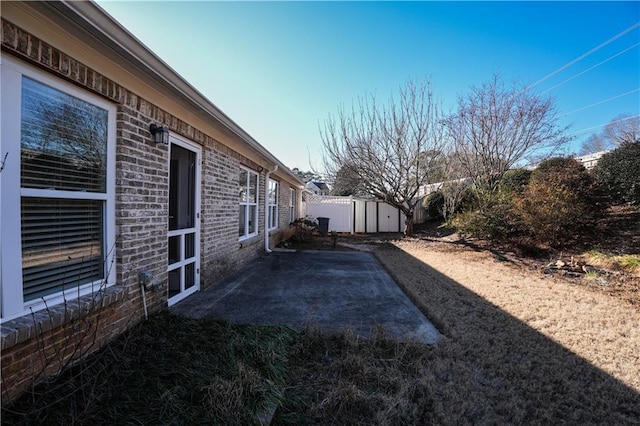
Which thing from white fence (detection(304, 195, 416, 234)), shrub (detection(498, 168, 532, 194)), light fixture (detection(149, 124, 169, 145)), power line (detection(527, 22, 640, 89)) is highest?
power line (detection(527, 22, 640, 89))

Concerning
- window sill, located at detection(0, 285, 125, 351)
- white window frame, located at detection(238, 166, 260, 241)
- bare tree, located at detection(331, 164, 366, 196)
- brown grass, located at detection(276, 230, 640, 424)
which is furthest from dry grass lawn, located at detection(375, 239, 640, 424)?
bare tree, located at detection(331, 164, 366, 196)

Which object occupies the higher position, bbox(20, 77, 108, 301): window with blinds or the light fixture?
the light fixture

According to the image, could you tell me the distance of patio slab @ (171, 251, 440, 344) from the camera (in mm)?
3680

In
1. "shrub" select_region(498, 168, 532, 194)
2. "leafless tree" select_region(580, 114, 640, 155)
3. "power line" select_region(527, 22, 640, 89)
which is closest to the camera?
"power line" select_region(527, 22, 640, 89)

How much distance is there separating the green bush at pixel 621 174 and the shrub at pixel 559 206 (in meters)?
0.52

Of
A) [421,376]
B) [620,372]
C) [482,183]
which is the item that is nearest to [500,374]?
[421,376]

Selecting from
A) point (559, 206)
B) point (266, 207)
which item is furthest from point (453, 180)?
point (266, 207)

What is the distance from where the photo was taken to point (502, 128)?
36.6ft

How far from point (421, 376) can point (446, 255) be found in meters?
7.09

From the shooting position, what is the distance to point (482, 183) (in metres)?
11.6

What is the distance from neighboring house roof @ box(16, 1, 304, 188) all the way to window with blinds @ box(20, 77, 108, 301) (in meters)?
0.51

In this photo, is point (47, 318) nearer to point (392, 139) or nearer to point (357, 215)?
point (392, 139)

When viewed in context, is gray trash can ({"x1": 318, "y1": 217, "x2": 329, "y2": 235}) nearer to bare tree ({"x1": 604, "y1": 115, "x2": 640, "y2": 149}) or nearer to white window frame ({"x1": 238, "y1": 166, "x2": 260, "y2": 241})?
white window frame ({"x1": 238, "y1": 166, "x2": 260, "y2": 241})

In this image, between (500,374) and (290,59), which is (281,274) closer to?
(500,374)
